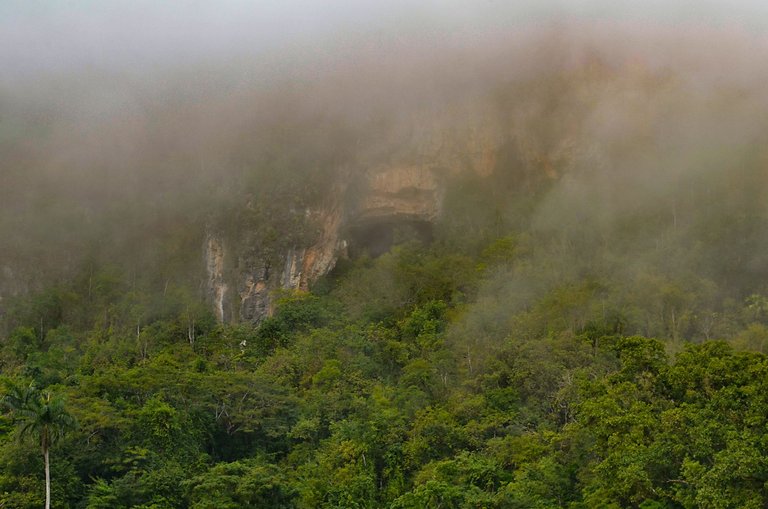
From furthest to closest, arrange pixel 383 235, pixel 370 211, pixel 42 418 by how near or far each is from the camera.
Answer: pixel 383 235 → pixel 370 211 → pixel 42 418

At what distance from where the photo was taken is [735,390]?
2656 cm

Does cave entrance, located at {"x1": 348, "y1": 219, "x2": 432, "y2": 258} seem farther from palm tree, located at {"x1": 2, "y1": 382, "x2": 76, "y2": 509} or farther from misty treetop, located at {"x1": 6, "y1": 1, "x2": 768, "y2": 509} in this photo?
palm tree, located at {"x1": 2, "y1": 382, "x2": 76, "y2": 509}

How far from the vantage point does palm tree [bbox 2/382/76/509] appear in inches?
1212

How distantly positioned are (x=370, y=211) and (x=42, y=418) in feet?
88.9

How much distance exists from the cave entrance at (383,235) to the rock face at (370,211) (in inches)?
2.3

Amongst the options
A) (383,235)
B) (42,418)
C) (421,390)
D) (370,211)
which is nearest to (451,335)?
(421,390)

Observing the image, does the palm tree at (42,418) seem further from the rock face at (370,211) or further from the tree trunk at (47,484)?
the rock face at (370,211)

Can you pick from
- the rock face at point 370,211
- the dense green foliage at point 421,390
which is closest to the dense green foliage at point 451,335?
the dense green foliage at point 421,390

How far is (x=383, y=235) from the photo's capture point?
56.1 m

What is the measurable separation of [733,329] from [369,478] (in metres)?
17.3

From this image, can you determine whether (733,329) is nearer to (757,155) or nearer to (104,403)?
(757,155)

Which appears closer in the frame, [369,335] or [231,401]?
[231,401]

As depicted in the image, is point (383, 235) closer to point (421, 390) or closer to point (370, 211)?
point (370, 211)

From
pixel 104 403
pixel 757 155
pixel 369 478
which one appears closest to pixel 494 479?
pixel 369 478
